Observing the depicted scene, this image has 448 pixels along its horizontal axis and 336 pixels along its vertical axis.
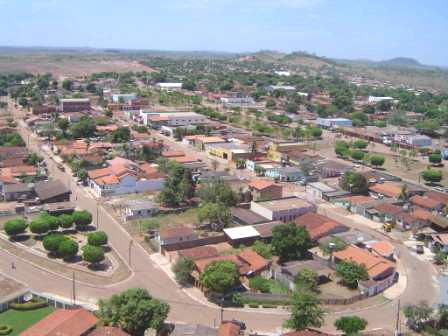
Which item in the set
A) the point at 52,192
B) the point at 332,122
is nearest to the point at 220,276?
the point at 52,192

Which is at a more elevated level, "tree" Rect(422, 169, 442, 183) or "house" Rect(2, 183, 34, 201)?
"tree" Rect(422, 169, 442, 183)

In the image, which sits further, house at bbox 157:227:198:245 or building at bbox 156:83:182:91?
building at bbox 156:83:182:91

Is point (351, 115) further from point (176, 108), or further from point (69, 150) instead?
point (69, 150)

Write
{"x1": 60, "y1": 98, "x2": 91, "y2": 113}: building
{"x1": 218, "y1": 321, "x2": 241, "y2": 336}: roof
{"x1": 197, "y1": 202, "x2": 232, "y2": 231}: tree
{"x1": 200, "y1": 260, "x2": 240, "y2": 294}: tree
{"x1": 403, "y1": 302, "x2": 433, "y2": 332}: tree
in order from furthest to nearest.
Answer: {"x1": 60, "y1": 98, "x2": 91, "y2": 113}: building → {"x1": 197, "y1": 202, "x2": 232, "y2": 231}: tree → {"x1": 200, "y1": 260, "x2": 240, "y2": 294}: tree → {"x1": 403, "y1": 302, "x2": 433, "y2": 332}: tree → {"x1": 218, "y1": 321, "x2": 241, "y2": 336}: roof

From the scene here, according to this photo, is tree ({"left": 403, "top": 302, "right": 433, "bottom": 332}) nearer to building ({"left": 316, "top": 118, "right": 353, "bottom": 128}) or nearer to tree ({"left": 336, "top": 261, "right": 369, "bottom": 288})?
tree ({"left": 336, "top": 261, "right": 369, "bottom": 288})

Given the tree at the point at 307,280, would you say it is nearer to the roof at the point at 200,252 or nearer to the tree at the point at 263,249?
the tree at the point at 263,249

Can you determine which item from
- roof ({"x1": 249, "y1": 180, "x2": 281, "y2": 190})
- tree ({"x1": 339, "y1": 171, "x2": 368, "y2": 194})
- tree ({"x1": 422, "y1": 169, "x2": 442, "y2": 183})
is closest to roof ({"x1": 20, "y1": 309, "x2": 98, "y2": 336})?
roof ({"x1": 249, "y1": 180, "x2": 281, "y2": 190})

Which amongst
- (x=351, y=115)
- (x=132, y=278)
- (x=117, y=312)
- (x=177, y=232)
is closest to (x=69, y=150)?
(x=177, y=232)
